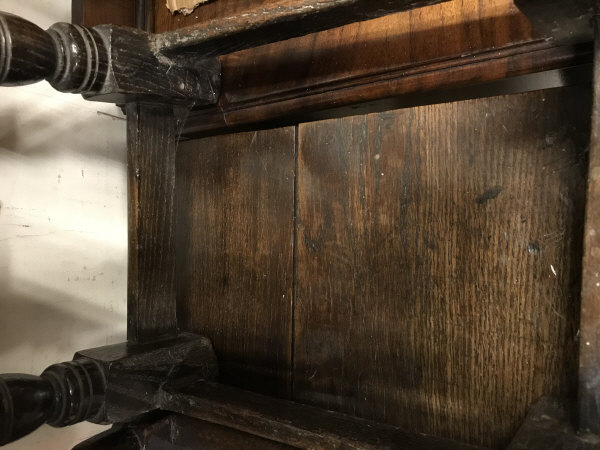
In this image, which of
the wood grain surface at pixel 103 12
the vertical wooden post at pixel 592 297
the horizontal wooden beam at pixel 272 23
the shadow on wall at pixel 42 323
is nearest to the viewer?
the vertical wooden post at pixel 592 297

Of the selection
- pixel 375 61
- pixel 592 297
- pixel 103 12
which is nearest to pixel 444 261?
pixel 592 297

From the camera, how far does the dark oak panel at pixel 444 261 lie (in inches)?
24.1

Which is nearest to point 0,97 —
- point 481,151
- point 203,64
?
point 203,64

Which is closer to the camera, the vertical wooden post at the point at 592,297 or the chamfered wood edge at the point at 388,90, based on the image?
the vertical wooden post at the point at 592,297

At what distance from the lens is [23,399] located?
647 mm

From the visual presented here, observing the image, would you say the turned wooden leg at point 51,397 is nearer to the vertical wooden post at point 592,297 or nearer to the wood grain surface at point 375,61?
the wood grain surface at point 375,61

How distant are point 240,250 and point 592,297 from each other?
23.1 inches

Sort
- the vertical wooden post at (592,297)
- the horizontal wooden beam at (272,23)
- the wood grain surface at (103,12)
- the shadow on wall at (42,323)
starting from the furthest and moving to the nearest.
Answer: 1. the wood grain surface at (103,12)
2. the shadow on wall at (42,323)
3. the horizontal wooden beam at (272,23)
4. the vertical wooden post at (592,297)

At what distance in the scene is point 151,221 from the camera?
861mm

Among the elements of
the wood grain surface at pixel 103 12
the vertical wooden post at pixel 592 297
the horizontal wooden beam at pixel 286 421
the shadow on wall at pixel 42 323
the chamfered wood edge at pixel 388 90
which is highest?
the wood grain surface at pixel 103 12

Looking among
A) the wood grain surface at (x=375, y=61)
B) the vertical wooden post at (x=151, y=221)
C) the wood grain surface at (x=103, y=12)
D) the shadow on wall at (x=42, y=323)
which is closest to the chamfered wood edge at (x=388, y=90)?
the wood grain surface at (x=375, y=61)

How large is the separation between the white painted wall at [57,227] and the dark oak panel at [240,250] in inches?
5.9

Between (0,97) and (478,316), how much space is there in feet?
2.82

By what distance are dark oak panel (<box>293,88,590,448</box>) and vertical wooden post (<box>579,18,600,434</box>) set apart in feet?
0.33
